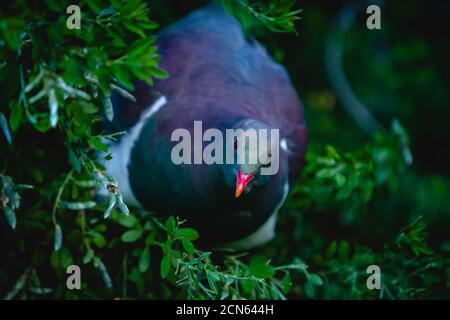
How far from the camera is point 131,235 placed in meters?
2.46

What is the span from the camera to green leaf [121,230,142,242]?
8.04 feet

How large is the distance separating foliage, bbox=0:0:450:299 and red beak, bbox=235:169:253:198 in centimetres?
22

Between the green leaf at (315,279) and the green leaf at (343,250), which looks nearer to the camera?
the green leaf at (315,279)

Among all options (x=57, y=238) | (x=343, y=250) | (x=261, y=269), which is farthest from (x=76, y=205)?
(x=343, y=250)

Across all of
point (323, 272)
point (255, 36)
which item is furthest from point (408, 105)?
point (323, 272)

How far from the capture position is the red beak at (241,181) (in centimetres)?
223

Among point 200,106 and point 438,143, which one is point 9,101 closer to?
point 200,106

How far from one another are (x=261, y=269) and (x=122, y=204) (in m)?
0.56

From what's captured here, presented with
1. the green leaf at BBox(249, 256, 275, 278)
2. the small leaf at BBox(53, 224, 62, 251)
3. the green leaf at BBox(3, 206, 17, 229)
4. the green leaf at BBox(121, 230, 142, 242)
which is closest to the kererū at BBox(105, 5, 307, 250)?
the green leaf at BBox(121, 230, 142, 242)

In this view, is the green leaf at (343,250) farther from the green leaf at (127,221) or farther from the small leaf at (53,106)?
the small leaf at (53,106)

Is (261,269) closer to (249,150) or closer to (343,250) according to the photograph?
(249,150)

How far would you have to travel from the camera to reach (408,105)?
4.25 metres

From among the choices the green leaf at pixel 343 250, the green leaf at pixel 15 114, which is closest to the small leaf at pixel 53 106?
the green leaf at pixel 15 114
